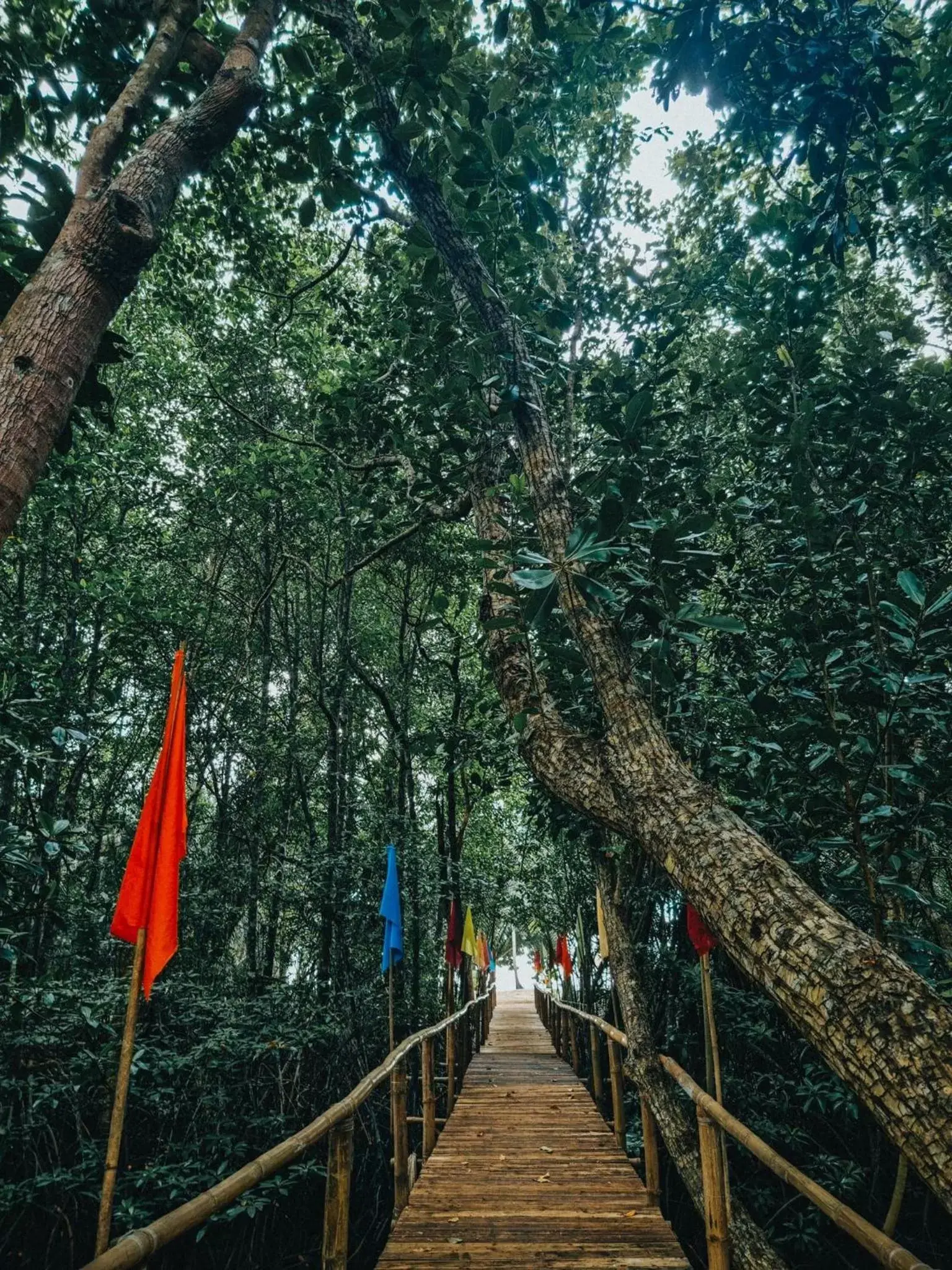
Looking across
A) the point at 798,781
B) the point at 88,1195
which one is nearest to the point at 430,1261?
the point at 798,781

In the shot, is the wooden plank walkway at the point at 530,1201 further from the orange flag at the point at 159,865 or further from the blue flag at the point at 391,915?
the orange flag at the point at 159,865

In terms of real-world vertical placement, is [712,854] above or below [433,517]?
below

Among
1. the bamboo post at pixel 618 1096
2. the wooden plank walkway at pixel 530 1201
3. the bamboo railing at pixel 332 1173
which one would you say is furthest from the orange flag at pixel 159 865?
the bamboo post at pixel 618 1096

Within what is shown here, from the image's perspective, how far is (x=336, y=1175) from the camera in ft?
7.33

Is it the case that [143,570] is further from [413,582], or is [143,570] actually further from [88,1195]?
[88,1195]

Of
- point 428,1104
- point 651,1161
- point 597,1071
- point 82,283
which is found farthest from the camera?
point 597,1071

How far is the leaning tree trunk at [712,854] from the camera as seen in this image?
4.29ft

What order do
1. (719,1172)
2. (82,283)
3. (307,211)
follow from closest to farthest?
(82,283)
(719,1172)
(307,211)

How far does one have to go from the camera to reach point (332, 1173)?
7.34 feet

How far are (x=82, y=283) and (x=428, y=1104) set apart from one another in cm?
509

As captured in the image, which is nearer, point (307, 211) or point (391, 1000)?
point (307, 211)

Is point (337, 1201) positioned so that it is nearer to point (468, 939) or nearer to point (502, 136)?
point (502, 136)

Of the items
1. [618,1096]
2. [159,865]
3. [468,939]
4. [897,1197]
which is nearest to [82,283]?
[159,865]

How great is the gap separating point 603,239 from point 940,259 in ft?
8.52
